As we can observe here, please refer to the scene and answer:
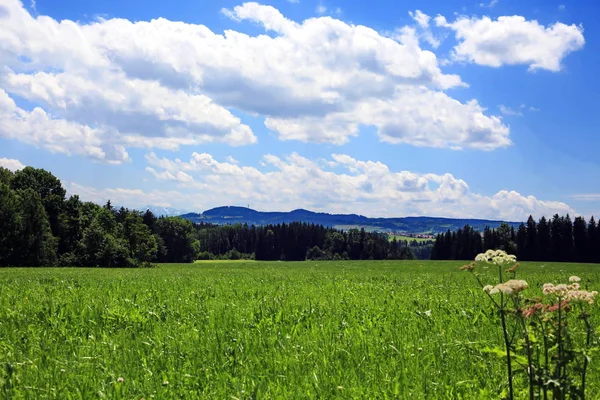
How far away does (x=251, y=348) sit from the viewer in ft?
22.7

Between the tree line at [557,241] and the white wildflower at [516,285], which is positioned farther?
the tree line at [557,241]

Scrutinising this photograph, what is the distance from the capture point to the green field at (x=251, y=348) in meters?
5.38

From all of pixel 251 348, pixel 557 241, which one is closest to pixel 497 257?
pixel 251 348

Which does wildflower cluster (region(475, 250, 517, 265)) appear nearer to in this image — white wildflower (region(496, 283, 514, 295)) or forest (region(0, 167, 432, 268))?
white wildflower (region(496, 283, 514, 295))

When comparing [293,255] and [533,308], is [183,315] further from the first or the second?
[293,255]

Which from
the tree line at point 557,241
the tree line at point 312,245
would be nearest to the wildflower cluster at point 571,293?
the tree line at point 557,241

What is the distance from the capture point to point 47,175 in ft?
247

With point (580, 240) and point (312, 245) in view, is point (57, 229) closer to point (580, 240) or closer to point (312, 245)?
point (580, 240)

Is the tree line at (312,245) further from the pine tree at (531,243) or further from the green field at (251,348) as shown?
the green field at (251,348)

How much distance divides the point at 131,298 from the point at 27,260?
66767 millimetres

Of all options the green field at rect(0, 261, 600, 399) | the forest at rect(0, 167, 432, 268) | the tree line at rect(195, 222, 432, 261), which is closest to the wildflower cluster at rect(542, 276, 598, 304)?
the green field at rect(0, 261, 600, 399)

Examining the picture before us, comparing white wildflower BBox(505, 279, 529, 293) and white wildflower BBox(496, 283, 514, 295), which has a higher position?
white wildflower BBox(505, 279, 529, 293)

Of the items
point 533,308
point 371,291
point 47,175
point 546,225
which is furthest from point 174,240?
point 533,308

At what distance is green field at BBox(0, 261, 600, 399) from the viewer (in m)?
5.38
